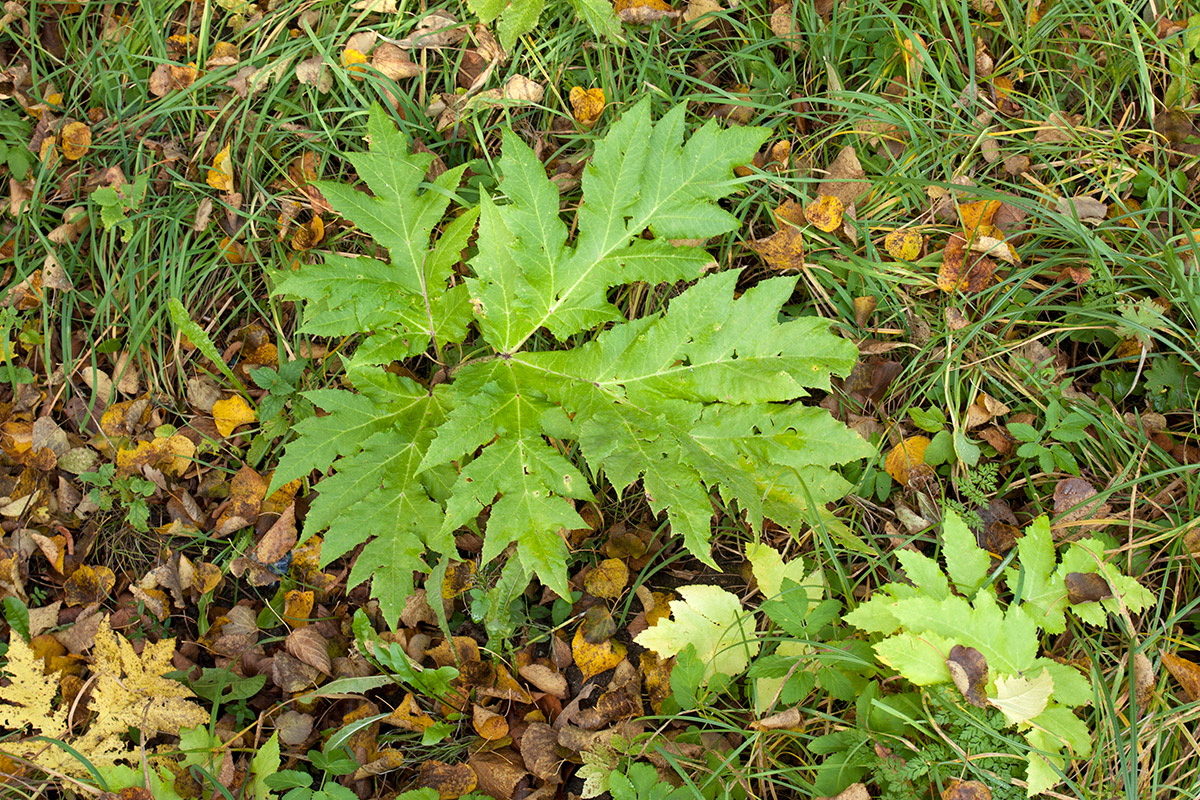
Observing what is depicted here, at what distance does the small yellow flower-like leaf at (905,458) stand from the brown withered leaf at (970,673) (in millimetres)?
711

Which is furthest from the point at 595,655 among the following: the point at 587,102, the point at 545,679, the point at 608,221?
the point at 587,102

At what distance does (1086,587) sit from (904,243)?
1.38 m

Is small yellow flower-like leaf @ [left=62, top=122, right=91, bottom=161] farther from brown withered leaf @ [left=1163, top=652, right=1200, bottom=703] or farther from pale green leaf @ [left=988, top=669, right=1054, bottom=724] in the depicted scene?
brown withered leaf @ [left=1163, top=652, right=1200, bottom=703]

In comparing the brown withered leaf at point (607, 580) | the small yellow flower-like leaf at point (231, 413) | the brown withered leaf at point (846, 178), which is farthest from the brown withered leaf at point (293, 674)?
the brown withered leaf at point (846, 178)

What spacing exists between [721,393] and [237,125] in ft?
8.26

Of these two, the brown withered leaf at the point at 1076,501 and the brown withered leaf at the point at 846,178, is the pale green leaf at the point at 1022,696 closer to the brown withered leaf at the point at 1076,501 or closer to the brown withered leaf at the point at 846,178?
the brown withered leaf at the point at 1076,501

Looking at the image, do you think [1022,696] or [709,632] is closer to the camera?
[1022,696]

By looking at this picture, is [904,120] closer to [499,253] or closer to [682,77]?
[682,77]

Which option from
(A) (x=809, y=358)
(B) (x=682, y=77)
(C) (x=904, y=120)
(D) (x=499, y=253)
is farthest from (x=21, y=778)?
(C) (x=904, y=120)

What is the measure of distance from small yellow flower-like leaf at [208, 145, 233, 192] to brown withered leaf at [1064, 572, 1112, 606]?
11.7 feet

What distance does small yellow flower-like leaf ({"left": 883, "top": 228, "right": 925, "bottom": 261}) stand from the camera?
2.98 m

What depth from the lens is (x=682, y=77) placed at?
Result: 10.2 feet

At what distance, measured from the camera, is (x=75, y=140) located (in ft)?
11.4

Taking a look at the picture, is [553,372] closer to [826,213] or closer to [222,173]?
[826,213]
